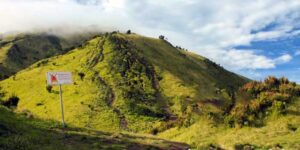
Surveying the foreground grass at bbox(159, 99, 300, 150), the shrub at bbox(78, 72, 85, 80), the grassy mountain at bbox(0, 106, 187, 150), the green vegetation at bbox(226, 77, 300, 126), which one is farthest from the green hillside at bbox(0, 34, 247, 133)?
the grassy mountain at bbox(0, 106, 187, 150)

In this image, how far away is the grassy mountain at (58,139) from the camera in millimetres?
21587

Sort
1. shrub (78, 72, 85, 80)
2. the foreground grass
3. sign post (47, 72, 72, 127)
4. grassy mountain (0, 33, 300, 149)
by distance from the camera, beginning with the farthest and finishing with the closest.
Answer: shrub (78, 72, 85, 80) → sign post (47, 72, 72, 127) → grassy mountain (0, 33, 300, 149) → the foreground grass

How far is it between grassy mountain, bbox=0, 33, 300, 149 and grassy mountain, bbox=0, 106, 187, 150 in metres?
4.37

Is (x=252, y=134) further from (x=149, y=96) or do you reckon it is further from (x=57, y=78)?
(x=149, y=96)

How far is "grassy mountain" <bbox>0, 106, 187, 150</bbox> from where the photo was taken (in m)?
21.6

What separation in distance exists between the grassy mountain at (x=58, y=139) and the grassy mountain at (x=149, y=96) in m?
4.37

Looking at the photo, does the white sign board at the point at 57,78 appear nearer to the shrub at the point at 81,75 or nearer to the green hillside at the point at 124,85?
the green hillside at the point at 124,85

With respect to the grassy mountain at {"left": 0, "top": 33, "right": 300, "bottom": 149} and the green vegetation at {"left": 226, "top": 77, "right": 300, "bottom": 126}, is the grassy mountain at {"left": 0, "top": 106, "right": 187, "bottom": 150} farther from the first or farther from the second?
the green vegetation at {"left": 226, "top": 77, "right": 300, "bottom": 126}

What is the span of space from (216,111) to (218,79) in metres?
83.1

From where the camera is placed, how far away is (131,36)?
442 ft

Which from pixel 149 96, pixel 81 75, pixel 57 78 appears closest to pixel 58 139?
pixel 57 78

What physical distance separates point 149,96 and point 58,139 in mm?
61023

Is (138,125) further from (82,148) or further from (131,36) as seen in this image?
(131,36)

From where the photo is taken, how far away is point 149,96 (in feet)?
287
